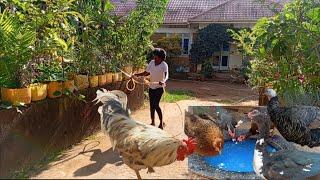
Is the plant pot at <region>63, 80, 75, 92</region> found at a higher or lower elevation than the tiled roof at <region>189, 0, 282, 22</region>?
lower

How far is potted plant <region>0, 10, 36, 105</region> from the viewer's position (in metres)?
4.39

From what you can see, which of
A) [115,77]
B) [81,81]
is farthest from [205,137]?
[115,77]

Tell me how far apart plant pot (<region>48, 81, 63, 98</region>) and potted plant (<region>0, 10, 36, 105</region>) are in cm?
45

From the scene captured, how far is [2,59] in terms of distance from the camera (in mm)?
4395

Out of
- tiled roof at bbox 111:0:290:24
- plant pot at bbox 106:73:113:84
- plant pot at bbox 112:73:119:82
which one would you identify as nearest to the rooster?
plant pot at bbox 106:73:113:84

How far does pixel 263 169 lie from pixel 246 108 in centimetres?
338

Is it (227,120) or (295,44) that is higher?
(295,44)

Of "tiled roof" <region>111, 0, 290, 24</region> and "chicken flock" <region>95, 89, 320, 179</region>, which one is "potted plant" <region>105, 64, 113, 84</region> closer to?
"chicken flock" <region>95, 89, 320, 179</region>

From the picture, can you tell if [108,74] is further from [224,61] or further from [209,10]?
[209,10]

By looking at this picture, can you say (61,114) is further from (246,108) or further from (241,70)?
(241,70)

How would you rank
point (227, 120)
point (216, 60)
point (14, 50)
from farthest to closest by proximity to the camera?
point (216, 60) < point (227, 120) < point (14, 50)

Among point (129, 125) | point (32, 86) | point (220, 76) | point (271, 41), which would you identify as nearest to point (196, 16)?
point (220, 76)

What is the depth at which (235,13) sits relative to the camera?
1825 centimetres

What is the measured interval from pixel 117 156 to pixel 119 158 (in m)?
0.27
